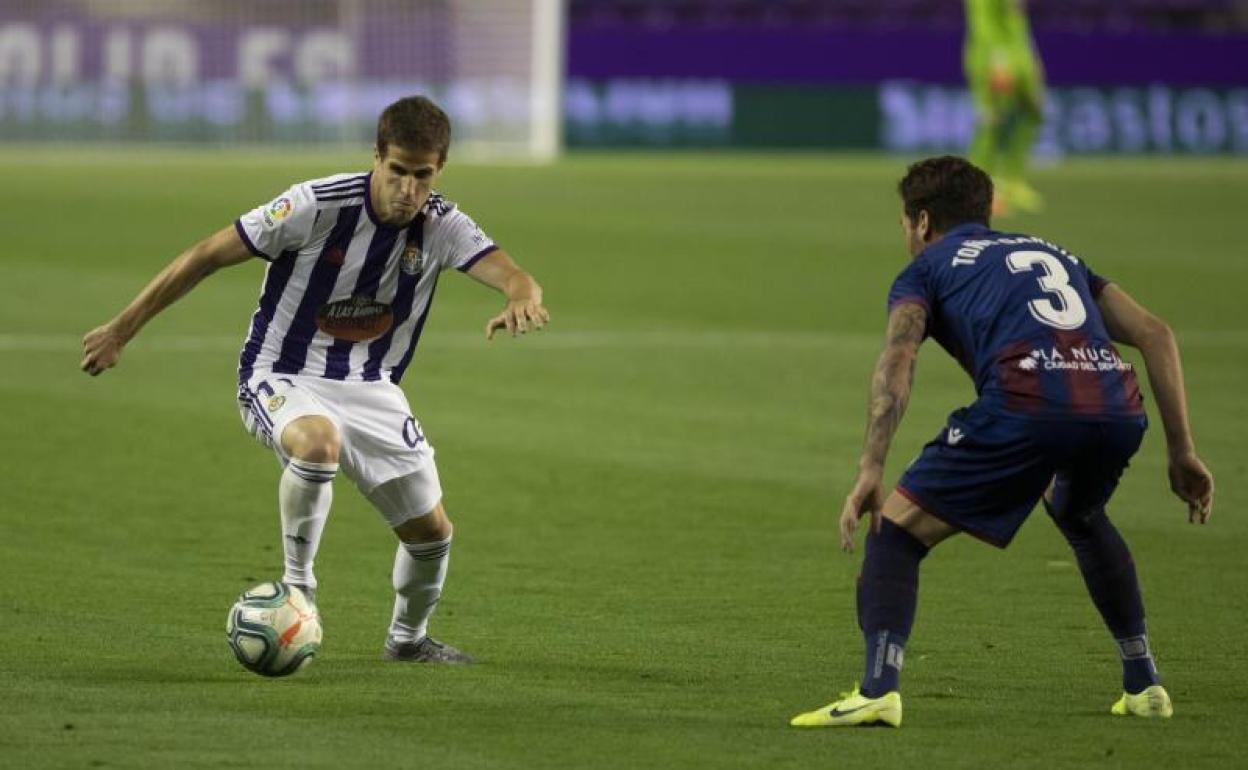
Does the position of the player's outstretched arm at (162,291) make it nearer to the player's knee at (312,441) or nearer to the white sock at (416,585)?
the player's knee at (312,441)

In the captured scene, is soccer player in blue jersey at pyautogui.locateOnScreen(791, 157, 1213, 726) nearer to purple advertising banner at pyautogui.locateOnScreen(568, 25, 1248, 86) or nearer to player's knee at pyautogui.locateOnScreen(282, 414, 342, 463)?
player's knee at pyautogui.locateOnScreen(282, 414, 342, 463)

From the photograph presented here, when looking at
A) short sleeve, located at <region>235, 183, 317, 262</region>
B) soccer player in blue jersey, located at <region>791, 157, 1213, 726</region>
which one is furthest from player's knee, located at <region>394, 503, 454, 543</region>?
soccer player in blue jersey, located at <region>791, 157, 1213, 726</region>

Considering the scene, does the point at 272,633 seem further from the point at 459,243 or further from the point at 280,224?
the point at 459,243

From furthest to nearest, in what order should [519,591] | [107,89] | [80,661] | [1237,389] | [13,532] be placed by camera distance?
[107,89] < [1237,389] < [13,532] < [519,591] < [80,661]

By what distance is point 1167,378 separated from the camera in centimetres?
591

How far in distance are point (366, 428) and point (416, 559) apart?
1.35 ft

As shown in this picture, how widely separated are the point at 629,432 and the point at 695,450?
61cm

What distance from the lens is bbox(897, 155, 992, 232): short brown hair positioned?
235 inches

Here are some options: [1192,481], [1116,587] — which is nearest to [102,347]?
[1116,587]

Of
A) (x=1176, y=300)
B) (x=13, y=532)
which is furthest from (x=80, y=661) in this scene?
(x=1176, y=300)

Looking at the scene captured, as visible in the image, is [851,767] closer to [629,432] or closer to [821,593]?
[821,593]

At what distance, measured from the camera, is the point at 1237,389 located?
44.9 ft

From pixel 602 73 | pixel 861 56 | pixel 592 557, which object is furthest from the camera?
pixel 861 56

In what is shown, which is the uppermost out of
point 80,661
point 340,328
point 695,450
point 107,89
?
point 340,328
